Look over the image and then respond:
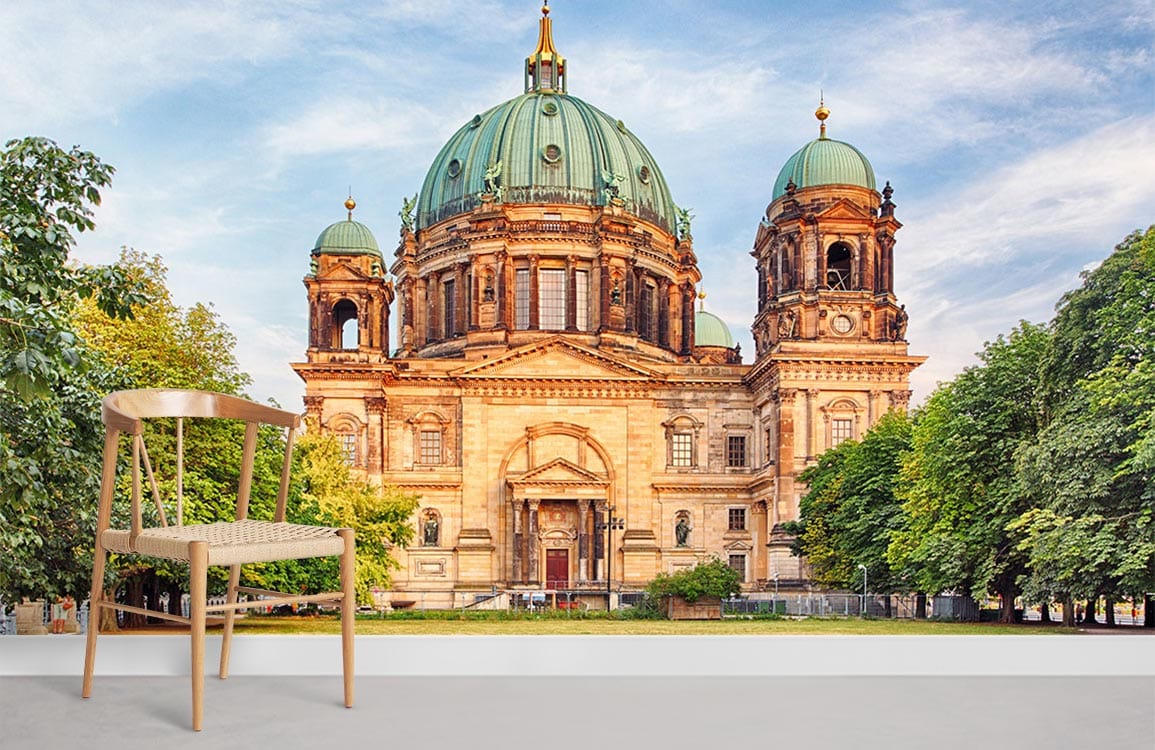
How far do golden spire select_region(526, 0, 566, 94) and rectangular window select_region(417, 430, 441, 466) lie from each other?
1815cm

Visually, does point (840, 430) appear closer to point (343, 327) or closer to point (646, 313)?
point (646, 313)

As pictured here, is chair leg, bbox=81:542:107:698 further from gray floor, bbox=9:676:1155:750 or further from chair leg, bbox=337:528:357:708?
chair leg, bbox=337:528:357:708

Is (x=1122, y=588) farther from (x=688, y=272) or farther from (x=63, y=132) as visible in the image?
(x=688, y=272)

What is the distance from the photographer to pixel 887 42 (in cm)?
1530

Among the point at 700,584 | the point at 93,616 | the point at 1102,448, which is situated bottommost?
the point at 700,584

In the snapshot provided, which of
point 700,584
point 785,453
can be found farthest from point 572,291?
point 700,584

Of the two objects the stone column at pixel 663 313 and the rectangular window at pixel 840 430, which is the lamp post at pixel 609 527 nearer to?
the rectangular window at pixel 840 430

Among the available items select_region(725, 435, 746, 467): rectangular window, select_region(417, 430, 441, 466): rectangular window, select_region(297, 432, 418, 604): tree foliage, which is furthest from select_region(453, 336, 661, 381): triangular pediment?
select_region(297, 432, 418, 604): tree foliage

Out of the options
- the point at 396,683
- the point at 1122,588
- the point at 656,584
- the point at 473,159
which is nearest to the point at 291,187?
the point at 396,683

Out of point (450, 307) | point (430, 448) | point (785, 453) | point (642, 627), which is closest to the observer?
point (642, 627)

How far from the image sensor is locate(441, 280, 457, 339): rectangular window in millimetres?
52500

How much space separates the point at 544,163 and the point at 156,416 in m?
47.8

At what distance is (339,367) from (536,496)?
9.03m

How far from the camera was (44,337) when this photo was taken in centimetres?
599
